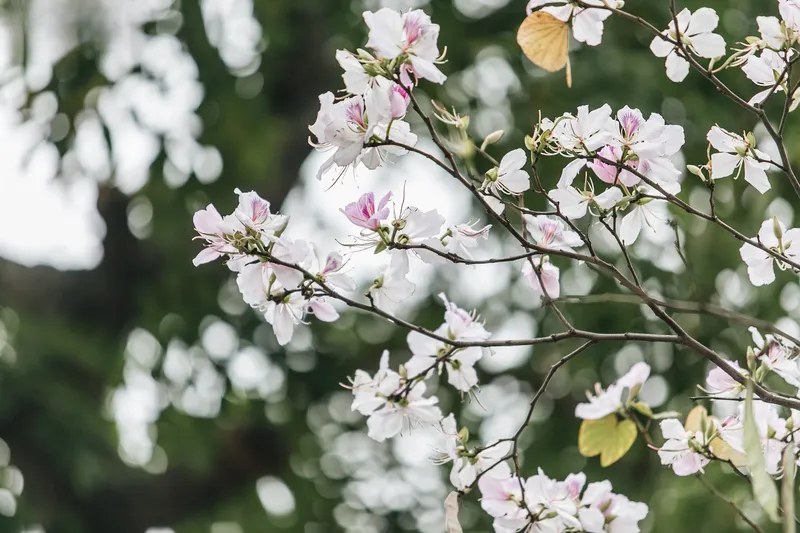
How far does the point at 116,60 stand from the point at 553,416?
1.18 m

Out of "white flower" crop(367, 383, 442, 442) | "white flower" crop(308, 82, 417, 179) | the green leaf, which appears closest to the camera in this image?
the green leaf

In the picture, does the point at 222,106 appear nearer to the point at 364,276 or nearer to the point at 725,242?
the point at 364,276

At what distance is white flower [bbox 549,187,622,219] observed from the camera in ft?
1.89

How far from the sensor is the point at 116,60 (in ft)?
5.84

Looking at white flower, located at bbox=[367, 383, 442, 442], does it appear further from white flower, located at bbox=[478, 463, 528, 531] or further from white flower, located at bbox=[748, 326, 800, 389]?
white flower, located at bbox=[748, 326, 800, 389]

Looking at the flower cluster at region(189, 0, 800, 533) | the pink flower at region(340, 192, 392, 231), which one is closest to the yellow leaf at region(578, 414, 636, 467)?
the flower cluster at region(189, 0, 800, 533)

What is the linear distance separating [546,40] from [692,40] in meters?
0.09

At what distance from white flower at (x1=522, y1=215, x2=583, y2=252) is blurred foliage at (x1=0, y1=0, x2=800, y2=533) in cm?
105

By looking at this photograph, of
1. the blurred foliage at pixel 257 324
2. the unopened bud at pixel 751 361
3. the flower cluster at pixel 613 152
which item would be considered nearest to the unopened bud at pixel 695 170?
the flower cluster at pixel 613 152

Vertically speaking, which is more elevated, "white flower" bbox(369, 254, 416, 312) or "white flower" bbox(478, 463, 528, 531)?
"white flower" bbox(369, 254, 416, 312)

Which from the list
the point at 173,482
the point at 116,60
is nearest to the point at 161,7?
the point at 116,60

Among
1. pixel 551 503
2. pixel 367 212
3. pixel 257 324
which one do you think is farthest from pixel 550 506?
pixel 257 324

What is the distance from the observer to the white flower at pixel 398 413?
620 millimetres

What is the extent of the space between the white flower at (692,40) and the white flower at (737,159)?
47mm
